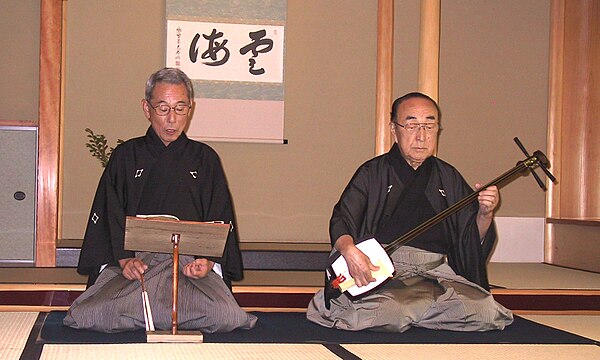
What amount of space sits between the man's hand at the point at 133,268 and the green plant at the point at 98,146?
2490 millimetres

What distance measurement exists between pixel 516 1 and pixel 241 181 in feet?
8.88

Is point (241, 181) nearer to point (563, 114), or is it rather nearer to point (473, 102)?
point (473, 102)

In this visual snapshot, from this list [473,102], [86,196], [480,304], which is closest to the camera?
[480,304]

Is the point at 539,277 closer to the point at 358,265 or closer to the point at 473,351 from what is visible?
the point at 358,265

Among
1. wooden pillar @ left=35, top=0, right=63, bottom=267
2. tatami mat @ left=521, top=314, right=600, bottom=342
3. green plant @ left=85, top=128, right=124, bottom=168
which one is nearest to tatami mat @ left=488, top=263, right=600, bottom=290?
tatami mat @ left=521, top=314, right=600, bottom=342

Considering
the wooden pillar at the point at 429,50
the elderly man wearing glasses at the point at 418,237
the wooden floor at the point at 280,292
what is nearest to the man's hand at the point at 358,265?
the elderly man wearing glasses at the point at 418,237

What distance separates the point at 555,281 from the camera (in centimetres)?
574

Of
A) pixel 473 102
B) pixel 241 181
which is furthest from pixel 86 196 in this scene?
pixel 473 102

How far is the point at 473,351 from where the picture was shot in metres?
3.52

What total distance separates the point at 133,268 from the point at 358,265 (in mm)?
994

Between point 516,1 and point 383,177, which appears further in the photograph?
point 516,1

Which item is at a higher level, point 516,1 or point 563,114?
point 516,1

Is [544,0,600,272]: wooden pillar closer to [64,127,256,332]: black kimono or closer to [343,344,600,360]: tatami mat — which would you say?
[343,344,600,360]: tatami mat

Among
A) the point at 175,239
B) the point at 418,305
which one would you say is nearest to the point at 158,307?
the point at 175,239
